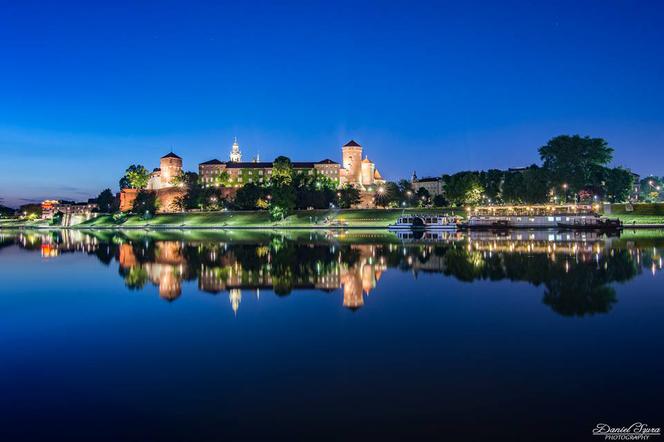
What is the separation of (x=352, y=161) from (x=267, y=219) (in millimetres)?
48544

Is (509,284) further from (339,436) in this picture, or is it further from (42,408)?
(42,408)

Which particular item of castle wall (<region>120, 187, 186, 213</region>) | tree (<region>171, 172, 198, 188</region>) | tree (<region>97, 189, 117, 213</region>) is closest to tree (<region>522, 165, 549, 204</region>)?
castle wall (<region>120, 187, 186, 213</region>)

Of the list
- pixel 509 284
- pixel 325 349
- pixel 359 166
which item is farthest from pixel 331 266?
pixel 359 166

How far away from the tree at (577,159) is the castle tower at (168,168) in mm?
84094

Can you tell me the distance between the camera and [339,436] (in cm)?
584

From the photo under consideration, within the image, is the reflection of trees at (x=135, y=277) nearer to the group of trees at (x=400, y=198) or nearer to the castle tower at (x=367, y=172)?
the group of trees at (x=400, y=198)

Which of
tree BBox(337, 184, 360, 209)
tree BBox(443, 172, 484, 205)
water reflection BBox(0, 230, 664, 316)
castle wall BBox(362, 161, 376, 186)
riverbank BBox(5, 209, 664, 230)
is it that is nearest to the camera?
water reflection BBox(0, 230, 664, 316)

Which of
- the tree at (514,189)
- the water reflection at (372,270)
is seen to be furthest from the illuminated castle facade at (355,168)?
the water reflection at (372,270)

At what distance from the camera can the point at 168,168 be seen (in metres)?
126

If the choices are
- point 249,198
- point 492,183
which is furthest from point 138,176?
point 492,183

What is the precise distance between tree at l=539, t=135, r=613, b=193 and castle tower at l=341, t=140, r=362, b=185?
5510cm

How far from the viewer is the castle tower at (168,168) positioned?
126 m

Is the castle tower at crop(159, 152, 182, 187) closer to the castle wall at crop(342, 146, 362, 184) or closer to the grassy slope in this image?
the grassy slope

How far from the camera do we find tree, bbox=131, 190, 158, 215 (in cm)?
10588
